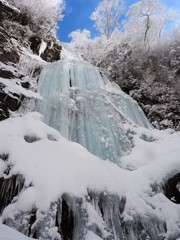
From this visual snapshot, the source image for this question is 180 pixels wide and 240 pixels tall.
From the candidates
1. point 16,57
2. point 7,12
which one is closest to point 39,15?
point 7,12

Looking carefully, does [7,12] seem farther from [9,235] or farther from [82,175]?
[9,235]

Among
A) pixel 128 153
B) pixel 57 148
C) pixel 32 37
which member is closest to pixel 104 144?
pixel 128 153

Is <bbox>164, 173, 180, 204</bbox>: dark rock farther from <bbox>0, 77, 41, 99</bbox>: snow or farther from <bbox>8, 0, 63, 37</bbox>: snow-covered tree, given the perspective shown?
<bbox>8, 0, 63, 37</bbox>: snow-covered tree

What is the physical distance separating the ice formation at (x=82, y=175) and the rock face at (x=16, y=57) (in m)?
0.55

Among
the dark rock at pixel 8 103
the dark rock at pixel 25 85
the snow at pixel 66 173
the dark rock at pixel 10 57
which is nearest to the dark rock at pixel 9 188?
the snow at pixel 66 173

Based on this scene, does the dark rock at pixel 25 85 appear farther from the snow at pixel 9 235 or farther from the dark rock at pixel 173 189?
the snow at pixel 9 235

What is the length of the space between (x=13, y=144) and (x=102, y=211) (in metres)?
2.05

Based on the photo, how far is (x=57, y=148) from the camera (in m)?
4.63

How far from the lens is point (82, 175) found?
3.99m

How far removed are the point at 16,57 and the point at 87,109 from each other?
2967 millimetres

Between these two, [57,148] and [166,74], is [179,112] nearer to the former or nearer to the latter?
[166,74]

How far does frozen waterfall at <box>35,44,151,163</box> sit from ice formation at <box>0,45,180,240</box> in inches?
1.1

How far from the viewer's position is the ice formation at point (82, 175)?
3.32 metres

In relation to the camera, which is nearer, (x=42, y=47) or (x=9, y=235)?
(x=9, y=235)
